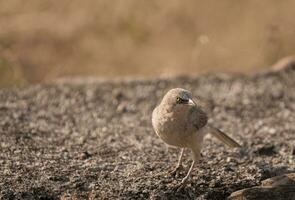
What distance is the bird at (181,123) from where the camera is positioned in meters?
6.63

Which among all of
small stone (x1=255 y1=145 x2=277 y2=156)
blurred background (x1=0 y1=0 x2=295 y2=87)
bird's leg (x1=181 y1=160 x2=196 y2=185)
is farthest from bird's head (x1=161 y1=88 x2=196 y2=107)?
blurred background (x1=0 y1=0 x2=295 y2=87)

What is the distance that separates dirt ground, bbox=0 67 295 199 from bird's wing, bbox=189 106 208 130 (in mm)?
403

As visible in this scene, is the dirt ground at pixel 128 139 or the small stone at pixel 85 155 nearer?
the dirt ground at pixel 128 139

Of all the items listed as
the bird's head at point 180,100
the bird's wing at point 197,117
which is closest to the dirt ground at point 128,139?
the bird's wing at point 197,117

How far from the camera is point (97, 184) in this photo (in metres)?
6.51

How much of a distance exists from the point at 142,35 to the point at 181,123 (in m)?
6.58

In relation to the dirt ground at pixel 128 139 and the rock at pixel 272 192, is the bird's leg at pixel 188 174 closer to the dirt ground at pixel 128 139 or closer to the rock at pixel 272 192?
the dirt ground at pixel 128 139

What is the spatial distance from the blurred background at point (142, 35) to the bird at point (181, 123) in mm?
5646

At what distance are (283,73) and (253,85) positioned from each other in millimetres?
663

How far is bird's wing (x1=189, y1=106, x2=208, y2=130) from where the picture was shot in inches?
265

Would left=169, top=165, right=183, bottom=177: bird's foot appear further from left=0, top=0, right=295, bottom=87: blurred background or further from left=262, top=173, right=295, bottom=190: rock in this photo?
left=0, top=0, right=295, bottom=87: blurred background

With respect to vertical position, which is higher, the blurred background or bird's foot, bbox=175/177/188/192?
the blurred background

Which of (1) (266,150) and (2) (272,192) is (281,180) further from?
(1) (266,150)

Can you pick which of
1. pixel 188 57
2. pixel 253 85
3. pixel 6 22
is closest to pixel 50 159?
pixel 253 85
